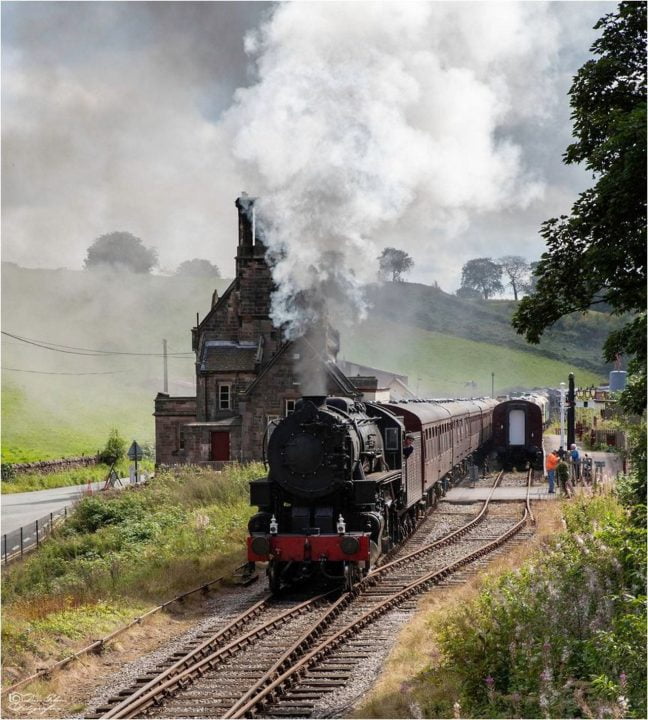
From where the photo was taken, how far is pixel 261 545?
15047 mm

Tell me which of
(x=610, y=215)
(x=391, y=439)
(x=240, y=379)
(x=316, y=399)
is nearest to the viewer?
(x=610, y=215)

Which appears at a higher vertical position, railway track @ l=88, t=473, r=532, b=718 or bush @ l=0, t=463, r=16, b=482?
railway track @ l=88, t=473, r=532, b=718

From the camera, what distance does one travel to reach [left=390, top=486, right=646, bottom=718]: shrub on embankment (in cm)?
755

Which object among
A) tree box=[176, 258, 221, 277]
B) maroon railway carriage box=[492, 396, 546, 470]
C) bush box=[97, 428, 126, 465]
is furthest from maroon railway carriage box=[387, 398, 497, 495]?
tree box=[176, 258, 221, 277]

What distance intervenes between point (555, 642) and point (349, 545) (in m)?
6.64

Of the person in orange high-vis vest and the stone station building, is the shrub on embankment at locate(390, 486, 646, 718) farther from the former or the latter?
the stone station building

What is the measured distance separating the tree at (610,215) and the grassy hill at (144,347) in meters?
57.9

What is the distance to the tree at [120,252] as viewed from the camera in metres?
156

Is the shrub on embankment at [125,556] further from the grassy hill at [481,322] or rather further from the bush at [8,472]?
the grassy hill at [481,322]

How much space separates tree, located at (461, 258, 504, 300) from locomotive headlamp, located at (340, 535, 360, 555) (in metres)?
166

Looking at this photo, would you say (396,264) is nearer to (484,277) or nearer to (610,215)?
(484,277)

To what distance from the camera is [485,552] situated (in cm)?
1859

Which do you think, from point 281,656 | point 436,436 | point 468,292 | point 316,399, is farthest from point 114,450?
point 468,292

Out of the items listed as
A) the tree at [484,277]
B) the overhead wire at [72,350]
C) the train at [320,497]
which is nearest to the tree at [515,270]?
the tree at [484,277]
